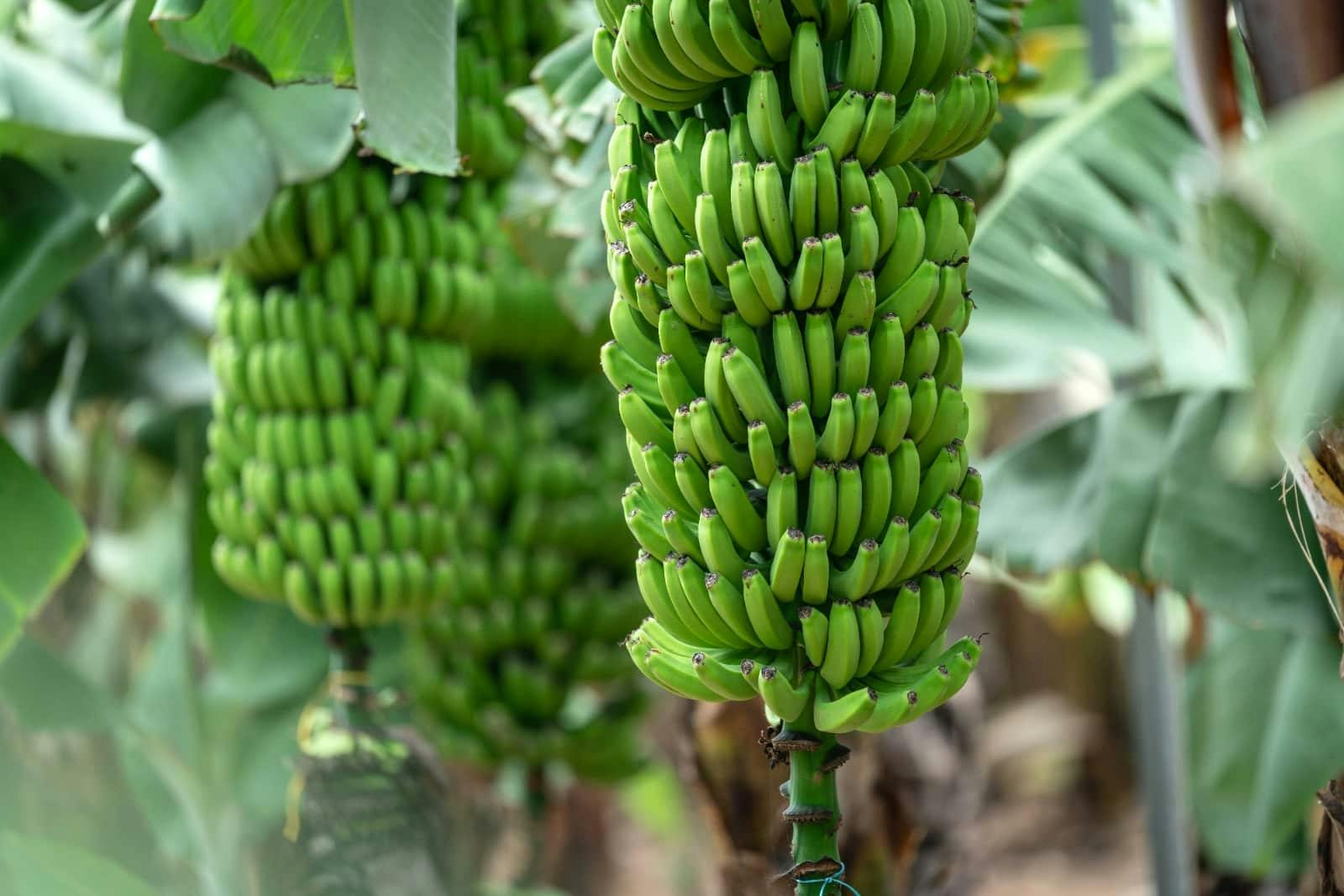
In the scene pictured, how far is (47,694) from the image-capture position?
2693mm

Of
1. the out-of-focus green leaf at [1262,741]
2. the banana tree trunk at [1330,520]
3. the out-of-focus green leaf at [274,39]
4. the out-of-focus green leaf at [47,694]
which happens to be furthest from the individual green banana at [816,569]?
the out-of-focus green leaf at [47,694]

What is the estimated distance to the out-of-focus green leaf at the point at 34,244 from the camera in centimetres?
218

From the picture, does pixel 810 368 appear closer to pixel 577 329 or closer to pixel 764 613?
pixel 764 613

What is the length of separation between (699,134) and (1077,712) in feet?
19.1

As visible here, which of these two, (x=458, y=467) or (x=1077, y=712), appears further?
(x=1077, y=712)

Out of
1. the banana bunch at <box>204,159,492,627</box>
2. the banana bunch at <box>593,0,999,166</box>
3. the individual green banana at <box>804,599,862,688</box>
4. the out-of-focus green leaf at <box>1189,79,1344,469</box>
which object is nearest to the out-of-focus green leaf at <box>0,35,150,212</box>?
the banana bunch at <box>204,159,492,627</box>

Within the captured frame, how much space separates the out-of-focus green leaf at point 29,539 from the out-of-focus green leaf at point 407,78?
3.39ft

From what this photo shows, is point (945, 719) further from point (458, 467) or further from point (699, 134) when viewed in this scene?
point (699, 134)

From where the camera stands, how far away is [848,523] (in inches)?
47.9

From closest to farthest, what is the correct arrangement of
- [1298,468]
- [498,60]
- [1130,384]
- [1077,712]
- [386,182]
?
[1298,468] < [386,182] < [498,60] < [1130,384] < [1077,712]

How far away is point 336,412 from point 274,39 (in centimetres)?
74

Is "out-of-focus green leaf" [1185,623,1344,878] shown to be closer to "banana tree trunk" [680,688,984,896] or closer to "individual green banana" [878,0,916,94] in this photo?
"banana tree trunk" [680,688,984,896]

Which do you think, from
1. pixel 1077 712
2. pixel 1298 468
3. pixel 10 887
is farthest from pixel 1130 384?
pixel 1077 712

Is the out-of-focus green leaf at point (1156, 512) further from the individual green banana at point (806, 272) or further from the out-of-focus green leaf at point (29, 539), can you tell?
the out-of-focus green leaf at point (29, 539)
